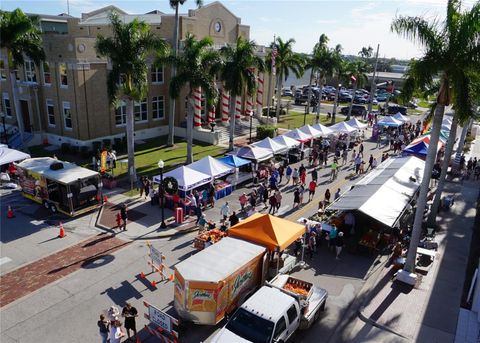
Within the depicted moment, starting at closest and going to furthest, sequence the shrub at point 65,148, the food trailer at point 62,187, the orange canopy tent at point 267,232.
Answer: the orange canopy tent at point 267,232 → the food trailer at point 62,187 → the shrub at point 65,148

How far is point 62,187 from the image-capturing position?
2089 centimetres

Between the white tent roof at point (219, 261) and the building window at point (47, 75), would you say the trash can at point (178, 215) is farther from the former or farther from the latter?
the building window at point (47, 75)

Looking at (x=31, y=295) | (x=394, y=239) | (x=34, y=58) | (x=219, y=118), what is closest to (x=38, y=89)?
(x=34, y=58)

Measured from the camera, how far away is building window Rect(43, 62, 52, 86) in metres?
31.3

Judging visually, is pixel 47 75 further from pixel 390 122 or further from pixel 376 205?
pixel 390 122

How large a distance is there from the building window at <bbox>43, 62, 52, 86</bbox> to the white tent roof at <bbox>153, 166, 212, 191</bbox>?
15.7 meters

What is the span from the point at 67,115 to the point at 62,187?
13.0m

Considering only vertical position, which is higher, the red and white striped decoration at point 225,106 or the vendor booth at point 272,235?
the red and white striped decoration at point 225,106

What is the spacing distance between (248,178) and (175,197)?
7219 millimetres

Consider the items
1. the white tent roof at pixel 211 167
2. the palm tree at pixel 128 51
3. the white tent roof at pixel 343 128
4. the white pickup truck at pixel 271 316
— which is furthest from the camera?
the white tent roof at pixel 343 128

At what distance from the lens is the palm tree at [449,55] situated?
13.0 metres

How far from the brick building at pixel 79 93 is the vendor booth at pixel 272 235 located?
16369 millimetres

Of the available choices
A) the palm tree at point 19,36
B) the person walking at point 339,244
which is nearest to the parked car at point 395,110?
the person walking at point 339,244

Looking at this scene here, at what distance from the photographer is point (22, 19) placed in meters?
27.5
